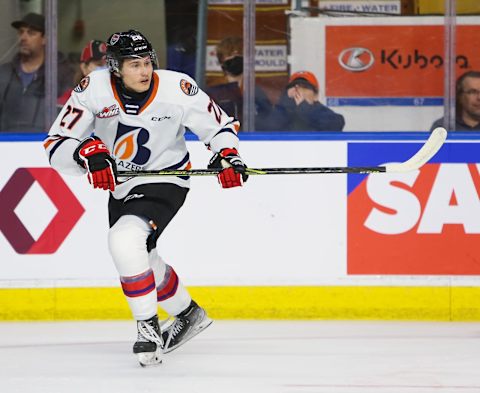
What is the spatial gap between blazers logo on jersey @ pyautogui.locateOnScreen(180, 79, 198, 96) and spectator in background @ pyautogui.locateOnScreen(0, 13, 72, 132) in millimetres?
1305

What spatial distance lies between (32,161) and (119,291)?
2.09 ft

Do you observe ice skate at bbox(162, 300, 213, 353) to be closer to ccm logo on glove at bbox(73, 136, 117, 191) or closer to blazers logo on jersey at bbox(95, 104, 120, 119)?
ccm logo on glove at bbox(73, 136, 117, 191)

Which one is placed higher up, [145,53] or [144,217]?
[145,53]

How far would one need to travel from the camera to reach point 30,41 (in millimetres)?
5410

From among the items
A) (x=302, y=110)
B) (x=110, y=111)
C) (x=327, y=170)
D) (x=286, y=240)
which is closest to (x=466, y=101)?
(x=302, y=110)

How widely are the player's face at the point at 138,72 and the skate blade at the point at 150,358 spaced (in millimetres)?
834

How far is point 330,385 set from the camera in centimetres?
366

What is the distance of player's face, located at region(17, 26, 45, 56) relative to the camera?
541cm

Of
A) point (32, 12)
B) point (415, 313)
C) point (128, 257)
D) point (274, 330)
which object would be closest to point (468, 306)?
point (415, 313)

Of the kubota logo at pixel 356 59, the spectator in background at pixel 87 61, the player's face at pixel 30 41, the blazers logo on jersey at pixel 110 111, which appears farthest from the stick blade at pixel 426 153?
the player's face at pixel 30 41

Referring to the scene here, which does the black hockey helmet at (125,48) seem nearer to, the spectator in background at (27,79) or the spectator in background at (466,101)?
the spectator in background at (27,79)

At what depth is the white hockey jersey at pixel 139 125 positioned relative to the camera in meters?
4.13

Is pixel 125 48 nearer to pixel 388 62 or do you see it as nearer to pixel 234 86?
pixel 234 86

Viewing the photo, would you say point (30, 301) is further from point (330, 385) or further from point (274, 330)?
point (330, 385)
